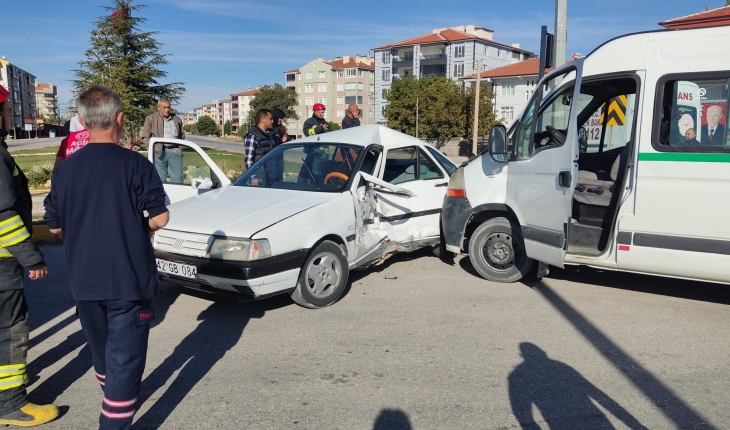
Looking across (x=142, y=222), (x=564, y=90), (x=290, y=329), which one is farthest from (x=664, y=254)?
(x=142, y=222)

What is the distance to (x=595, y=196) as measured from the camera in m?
6.43

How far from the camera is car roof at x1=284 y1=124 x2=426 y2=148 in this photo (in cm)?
703

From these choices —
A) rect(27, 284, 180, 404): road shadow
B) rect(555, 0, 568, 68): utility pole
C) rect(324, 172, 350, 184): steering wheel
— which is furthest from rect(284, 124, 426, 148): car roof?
rect(555, 0, 568, 68): utility pole

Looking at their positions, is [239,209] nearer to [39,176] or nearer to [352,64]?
[39,176]

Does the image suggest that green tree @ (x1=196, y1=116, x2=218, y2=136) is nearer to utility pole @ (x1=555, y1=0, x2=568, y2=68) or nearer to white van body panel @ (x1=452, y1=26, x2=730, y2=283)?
utility pole @ (x1=555, y1=0, x2=568, y2=68)

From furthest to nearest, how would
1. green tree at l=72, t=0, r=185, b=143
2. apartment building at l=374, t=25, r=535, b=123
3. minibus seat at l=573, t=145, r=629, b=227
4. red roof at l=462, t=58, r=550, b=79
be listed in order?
apartment building at l=374, t=25, r=535, b=123 → red roof at l=462, t=58, r=550, b=79 → green tree at l=72, t=0, r=185, b=143 → minibus seat at l=573, t=145, r=629, b=227

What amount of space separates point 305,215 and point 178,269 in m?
1.25

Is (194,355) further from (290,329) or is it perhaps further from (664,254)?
(664,254)

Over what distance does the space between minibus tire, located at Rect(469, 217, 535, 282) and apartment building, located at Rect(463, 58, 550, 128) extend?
6218 centimetres

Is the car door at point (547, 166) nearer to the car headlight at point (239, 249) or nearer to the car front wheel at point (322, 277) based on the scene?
the car front wheel at point (322, 277)

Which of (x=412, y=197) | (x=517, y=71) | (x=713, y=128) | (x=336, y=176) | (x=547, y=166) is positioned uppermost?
(x=517, y=71)

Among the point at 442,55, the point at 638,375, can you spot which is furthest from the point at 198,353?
the point at 442,55

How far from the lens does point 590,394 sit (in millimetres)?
3936

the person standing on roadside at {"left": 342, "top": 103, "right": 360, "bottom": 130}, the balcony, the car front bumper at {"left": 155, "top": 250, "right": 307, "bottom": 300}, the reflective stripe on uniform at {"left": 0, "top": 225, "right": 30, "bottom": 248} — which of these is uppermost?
the balcony
